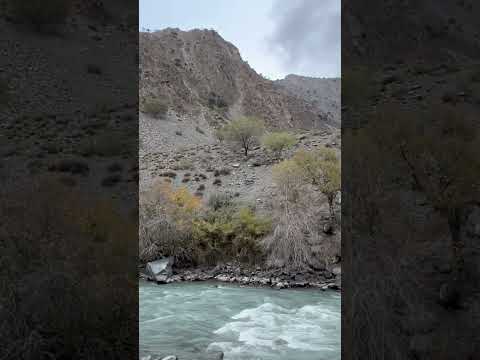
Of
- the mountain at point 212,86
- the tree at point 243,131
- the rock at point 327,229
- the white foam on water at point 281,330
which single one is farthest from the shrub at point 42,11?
the mountain at point 212,86

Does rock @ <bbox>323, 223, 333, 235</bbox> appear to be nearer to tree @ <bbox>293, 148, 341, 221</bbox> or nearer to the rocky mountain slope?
tree @ <bbox>293, 148, 341, 221</bbox>

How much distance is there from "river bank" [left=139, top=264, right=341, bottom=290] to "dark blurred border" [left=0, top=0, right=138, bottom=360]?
18.7ft

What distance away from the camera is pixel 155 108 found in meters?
24.6

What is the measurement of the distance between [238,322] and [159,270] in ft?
9.95

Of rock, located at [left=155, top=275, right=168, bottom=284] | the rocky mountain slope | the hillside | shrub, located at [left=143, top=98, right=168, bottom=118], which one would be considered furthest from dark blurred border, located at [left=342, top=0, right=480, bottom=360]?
the rocky mountain slope

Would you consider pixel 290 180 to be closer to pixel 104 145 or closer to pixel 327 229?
pixel 327 229

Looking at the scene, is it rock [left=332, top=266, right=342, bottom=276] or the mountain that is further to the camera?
the mountain

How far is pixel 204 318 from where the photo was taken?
17.0 feet

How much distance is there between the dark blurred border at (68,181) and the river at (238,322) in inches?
78.2

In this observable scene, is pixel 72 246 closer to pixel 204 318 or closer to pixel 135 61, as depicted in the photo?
pixel 135 61

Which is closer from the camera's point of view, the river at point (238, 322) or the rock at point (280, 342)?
the river at point (238, 322)

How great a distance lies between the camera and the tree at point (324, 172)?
831cm

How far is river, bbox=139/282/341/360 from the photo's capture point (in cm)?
368

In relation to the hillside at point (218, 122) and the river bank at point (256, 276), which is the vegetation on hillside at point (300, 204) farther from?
the river bank at point (256, 276)
